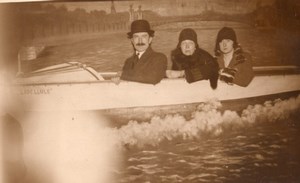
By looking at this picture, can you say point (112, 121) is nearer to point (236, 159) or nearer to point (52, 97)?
point (52, 97)

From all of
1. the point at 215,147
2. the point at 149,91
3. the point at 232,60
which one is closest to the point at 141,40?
the point at 149,91

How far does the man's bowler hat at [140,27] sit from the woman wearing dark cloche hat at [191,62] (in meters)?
0.09

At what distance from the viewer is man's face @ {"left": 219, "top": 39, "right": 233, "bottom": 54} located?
113 cm

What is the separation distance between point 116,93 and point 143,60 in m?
0.12

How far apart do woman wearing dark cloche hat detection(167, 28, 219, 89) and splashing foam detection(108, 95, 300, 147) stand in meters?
0.08

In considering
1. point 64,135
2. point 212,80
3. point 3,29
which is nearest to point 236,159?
point 212,80

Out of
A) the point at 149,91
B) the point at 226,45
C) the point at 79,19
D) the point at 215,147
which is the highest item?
the point at 79,19

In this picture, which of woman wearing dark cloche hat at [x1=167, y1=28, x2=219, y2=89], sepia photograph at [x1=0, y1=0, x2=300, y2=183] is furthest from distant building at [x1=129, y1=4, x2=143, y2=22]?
woman wearing dark cloche hat at [x1=167, y1=28, x2=219, y2=89]

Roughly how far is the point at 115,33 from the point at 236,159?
49cm

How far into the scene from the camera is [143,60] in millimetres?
1125

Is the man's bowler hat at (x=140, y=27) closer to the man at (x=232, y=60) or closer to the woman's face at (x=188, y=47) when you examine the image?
the woman's face at (x=188, y=47)

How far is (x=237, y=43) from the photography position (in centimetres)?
114

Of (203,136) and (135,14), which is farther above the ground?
(135,14)

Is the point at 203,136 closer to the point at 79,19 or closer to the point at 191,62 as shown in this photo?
the point at 191,62
